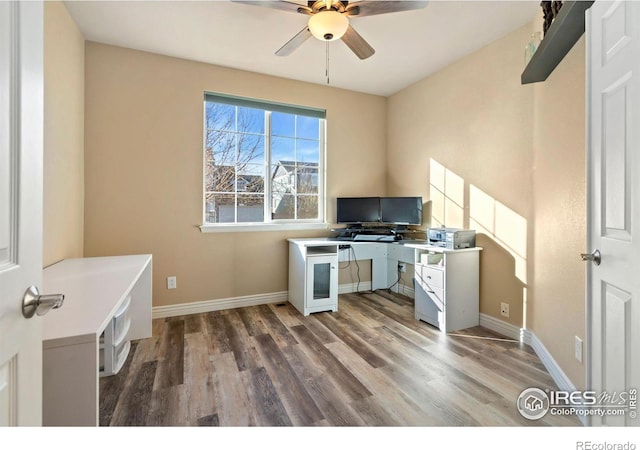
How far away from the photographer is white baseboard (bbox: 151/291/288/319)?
119 inches

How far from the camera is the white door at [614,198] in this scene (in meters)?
1.00

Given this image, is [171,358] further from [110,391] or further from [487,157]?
[487,157]

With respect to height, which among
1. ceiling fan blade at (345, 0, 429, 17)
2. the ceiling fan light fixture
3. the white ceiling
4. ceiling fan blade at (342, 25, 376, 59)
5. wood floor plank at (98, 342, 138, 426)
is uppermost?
the white ceiling

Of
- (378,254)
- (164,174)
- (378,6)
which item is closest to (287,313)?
(378,254)

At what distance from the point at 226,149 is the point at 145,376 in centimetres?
236

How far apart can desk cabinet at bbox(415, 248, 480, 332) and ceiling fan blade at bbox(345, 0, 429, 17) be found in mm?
1943

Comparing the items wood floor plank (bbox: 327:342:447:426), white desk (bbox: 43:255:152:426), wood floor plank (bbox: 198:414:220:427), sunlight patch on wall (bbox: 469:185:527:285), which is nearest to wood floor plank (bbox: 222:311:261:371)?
wood floor plank (bbox: 198:414:220:427)

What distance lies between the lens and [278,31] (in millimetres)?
2594

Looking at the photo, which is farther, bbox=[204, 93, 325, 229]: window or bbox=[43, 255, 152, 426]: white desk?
bbox=[204, 93, 325, 229]: window

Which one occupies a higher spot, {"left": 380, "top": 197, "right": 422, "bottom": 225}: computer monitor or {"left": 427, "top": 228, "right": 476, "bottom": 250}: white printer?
{"left": 380, "top": 197, "right": 422, "bottom": 225}: computer monitor

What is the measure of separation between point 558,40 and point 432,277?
197 cm

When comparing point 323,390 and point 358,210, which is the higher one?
point 358,210

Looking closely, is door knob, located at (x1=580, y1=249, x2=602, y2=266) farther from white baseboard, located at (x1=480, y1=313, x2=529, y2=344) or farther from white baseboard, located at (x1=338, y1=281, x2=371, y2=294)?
white baseboard, located at (x1=338, y1=281, x2=371, y2=294)
